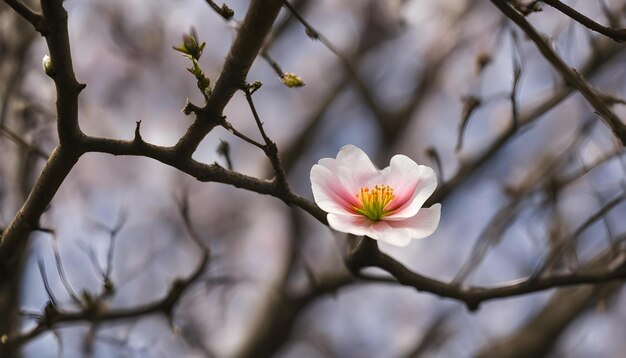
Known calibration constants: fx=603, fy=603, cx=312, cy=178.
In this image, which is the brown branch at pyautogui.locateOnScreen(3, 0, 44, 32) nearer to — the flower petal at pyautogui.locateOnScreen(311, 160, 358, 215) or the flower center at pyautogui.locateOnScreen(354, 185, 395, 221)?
the flower petal at pyautogui.locateOnScreen(311, 160, 358, 215)

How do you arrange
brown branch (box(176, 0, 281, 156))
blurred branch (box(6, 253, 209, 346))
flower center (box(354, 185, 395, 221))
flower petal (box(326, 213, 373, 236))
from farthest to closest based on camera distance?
blurred branch (box(6, 253, 209, 346)) < flower center (box(354, 185, 395, 221)) < flower petal (box(326, 213, 373, 236)) < brown branch (box(176, 0, 281, 156))

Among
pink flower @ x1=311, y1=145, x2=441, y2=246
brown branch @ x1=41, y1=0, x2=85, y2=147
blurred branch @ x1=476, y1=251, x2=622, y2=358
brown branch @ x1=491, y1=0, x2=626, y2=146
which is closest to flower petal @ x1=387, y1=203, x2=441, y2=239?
pink flower @ x1=311, y1=145, x2=441, y2=246

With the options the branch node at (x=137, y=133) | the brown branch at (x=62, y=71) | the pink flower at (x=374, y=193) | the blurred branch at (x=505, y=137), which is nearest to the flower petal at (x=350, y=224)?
the pink flower at (x=374, y=193)

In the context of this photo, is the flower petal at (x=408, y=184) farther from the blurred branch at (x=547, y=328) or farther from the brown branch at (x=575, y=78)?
the blurred branch at (x=547, y=328)

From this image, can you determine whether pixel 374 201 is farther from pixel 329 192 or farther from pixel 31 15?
pixel 31 15

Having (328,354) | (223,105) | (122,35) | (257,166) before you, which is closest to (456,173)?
(223,105)

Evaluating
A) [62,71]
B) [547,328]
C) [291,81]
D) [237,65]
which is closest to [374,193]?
[291,81]

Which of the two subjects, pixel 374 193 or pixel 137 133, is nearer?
pixel 137 133
